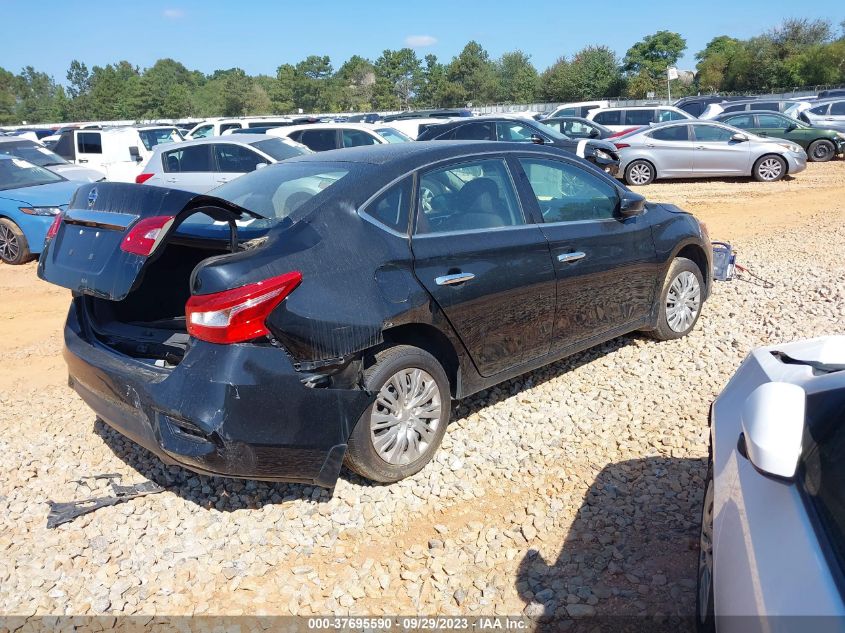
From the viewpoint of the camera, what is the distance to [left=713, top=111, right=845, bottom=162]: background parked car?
1919cm

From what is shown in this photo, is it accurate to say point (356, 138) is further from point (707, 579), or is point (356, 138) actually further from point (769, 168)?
point (707, 579)

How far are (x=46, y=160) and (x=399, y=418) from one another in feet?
41.5

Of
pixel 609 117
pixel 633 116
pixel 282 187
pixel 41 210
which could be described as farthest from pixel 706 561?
pixel 609 117

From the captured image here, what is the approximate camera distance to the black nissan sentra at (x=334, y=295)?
320cm

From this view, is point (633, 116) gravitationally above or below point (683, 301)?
above

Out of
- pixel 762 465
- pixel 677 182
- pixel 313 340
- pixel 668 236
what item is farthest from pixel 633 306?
pixel 677 182

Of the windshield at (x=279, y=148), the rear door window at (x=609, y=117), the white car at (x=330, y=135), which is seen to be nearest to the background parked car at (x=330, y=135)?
the white car at (x=330, y=135)

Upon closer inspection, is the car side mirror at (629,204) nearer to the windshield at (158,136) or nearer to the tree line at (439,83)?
the windshield at (158,136)

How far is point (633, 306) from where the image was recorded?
17.1ft

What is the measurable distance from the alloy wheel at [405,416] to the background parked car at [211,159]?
7806mm

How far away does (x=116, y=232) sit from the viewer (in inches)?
136

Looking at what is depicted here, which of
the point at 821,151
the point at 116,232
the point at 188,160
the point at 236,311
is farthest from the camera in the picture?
the point at 821,151

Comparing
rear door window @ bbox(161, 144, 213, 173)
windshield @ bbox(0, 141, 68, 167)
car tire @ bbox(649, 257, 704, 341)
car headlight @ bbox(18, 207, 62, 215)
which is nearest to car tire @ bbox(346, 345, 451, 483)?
car tire @ bbox(649, 257, 704, 341)

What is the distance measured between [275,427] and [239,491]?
88 cm
